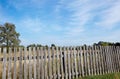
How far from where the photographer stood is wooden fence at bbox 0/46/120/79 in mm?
9008

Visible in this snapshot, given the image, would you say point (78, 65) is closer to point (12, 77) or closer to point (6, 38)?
point (12, 77)

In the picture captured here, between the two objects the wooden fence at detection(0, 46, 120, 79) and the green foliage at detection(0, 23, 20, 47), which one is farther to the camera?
the green foliage at detection(0, 23, 20, 47)

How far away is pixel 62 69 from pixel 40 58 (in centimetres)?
152

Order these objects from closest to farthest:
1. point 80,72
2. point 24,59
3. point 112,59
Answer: point 24,59 → point 80,72 → point 112,59

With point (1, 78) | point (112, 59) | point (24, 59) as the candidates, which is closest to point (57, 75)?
point (24, 59)

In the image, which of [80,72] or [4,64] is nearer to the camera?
[4,64]

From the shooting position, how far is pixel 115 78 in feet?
36.5

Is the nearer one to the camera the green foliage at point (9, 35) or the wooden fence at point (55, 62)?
the wooden fence at point (55, 62)

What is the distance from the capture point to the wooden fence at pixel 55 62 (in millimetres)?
9008

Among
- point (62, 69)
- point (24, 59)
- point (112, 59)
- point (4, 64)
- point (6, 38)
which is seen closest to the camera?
point (4, 64)

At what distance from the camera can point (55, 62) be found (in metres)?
10.5

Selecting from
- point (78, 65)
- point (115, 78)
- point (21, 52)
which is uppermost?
point (21, 52)

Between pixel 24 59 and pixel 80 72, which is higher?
pixel 24 59

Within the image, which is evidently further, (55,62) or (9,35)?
(9,35)
